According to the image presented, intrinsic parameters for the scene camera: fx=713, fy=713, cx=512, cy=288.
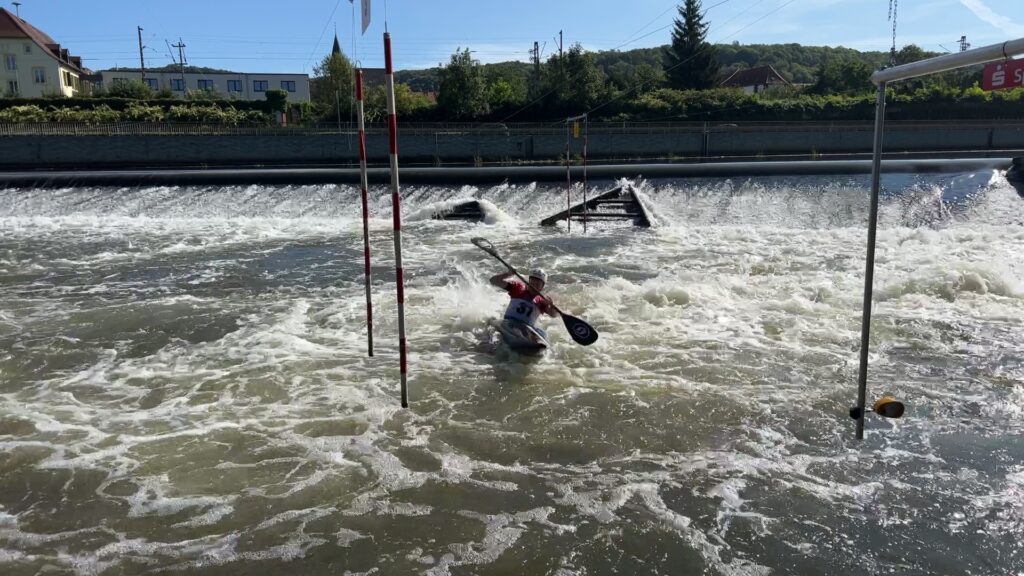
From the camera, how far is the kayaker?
6.90 meters

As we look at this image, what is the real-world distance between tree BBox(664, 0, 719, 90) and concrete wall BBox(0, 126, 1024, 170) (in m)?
20.1

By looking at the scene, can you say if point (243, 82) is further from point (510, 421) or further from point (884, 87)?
point (884, 87)

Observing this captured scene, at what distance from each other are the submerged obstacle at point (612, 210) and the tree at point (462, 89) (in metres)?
22.3

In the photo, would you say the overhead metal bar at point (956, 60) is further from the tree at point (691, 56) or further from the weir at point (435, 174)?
the tree at point (691, 56)

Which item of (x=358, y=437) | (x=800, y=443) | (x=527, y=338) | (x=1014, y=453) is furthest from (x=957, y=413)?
(x=358, y=437)

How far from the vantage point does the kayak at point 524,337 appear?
22.4 feet

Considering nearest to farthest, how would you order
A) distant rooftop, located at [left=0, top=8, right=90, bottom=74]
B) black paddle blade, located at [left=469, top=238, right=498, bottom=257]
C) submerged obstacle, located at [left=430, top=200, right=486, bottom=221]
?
1. black paddle blade, located at [left=469, top=238, right=498, bottom=257]
2. submerged obstacle, located at [left=430, top=200, right=486, bottom=221]
3. distant rooftop, located at [left=0, top=8, right=90, bottom=74]

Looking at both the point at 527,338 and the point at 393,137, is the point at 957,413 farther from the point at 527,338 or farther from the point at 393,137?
the point at 393,137

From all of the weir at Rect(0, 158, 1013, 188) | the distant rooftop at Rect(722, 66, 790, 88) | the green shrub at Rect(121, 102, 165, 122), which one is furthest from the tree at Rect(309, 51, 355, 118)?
the distant rooftop at Rect(722, 66, 790, 88)

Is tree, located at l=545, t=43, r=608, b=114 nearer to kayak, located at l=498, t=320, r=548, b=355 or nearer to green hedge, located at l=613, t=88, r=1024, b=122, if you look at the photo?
green hedge, located at l=613, t=88, r=1024, b=122

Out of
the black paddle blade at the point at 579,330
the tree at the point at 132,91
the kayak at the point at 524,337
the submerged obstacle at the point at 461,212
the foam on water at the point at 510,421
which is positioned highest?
the tree at the point at 132,91

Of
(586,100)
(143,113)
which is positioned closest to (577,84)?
(586,100)

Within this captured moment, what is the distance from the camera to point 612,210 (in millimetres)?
16547

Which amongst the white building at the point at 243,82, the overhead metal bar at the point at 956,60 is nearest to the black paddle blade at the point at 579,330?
the overhead metal bar at the point at 956,60
